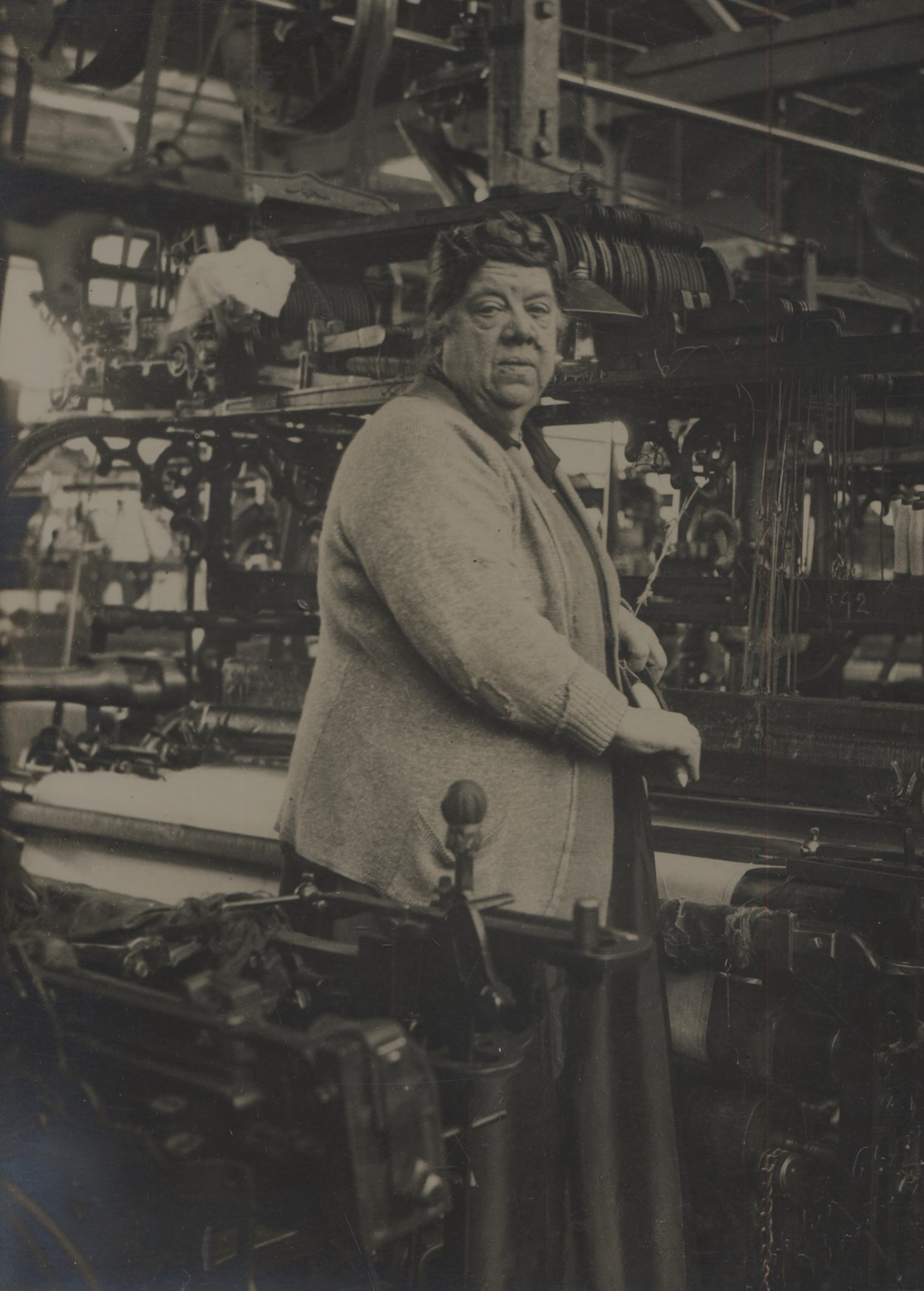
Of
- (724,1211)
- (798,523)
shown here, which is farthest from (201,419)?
(724,1211)

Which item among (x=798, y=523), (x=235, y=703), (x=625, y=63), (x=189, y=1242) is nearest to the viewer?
(x=189, y=1242)

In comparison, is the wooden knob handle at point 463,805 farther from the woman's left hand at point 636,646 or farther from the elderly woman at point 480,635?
the woman's left hand at point 636,646

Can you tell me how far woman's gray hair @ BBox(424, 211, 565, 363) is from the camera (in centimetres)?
179

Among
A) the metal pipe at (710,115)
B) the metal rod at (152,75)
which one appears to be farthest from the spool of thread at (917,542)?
the metal rod at (152,75)

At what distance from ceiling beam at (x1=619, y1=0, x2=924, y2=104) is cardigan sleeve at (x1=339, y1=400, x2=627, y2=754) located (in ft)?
3.36

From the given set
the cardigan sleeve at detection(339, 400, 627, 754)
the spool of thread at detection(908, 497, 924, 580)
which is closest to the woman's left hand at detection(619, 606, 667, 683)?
the cardigan sleeve at detection(339, 400, 627, 754)

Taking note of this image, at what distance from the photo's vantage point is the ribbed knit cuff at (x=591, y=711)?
5.77 feet

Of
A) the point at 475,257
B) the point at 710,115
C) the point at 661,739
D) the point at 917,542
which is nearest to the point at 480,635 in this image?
the point at 661,739

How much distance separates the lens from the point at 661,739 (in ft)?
6.05

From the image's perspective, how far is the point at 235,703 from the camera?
285 cm

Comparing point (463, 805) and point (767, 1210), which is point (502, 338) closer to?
point (463, 805)

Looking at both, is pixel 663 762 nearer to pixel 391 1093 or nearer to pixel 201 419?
pixel 391 1093

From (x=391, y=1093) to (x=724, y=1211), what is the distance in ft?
2.24

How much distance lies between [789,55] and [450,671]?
6.02 feet
